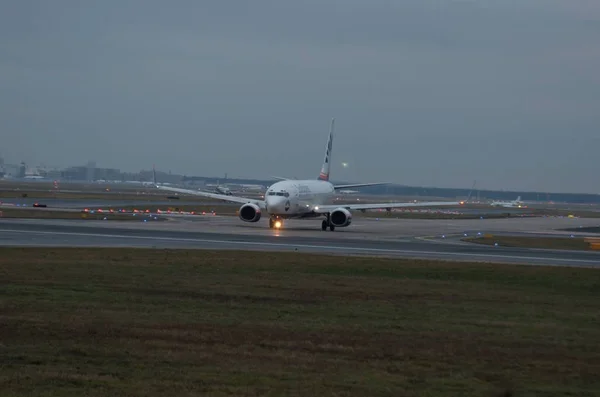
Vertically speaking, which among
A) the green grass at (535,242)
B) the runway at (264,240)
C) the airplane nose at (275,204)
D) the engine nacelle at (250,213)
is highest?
the airplane nose at (275,204)

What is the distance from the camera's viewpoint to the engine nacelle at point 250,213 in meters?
67.8

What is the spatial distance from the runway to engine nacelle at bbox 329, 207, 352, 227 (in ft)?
6.72

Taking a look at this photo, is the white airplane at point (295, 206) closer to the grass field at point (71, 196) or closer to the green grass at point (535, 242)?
the green grass at point (535, 242)

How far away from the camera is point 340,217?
219ft

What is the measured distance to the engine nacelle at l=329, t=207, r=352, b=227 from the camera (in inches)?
2613

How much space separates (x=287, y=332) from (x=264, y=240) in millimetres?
31735

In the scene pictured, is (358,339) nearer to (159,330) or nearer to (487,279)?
(159,330)

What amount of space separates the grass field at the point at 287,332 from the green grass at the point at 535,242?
22.5 meters

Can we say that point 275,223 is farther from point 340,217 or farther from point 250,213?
point 340,217

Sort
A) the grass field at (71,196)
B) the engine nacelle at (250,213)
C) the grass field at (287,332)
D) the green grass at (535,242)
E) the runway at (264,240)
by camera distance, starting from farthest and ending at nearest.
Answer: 1. the grass field at (71,196)
2. the engine nacelle at (250,213)
3. the green grass at (535,242)
4. the runway at (264,240)
5. the grass field at (287,332)

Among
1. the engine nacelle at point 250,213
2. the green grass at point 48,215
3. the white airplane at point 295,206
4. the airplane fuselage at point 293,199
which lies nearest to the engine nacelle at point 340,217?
the white airplane at point 295,206

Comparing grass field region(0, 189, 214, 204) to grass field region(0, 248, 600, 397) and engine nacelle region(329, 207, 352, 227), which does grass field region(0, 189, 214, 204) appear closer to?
engine nacelle region(329, 207, 352, 227)

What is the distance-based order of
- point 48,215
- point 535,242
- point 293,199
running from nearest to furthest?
point 535,242 → point 293,199 → point 48,215

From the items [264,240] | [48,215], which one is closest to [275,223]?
[264,240]
